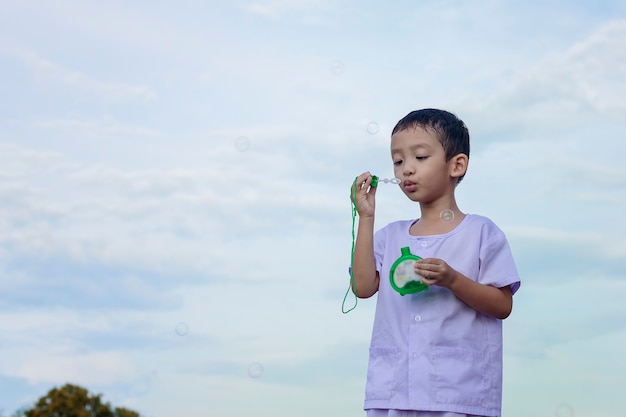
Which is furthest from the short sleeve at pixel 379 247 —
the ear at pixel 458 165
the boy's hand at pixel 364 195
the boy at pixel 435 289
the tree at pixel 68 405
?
the tree at pixel 68 405

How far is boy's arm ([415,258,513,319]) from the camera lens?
3.87 meters

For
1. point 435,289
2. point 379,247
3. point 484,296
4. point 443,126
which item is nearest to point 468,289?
point 484,296

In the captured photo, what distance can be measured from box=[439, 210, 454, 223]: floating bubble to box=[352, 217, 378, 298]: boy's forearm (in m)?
0.36

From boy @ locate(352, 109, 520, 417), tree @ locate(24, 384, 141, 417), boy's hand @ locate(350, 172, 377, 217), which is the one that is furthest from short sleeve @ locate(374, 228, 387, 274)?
tree @ locate(24, 384, 141, 417)

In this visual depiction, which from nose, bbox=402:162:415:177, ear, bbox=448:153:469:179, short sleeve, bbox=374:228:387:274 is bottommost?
short sleeve, bbox=374:228:387:274

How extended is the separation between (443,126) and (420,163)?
0.22 m

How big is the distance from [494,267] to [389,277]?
0.51 m

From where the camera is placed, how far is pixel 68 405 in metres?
19.8

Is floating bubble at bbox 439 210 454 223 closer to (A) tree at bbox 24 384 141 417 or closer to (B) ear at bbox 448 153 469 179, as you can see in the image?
(B) ear at bbox 448 153 469 179

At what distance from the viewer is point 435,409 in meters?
3.90

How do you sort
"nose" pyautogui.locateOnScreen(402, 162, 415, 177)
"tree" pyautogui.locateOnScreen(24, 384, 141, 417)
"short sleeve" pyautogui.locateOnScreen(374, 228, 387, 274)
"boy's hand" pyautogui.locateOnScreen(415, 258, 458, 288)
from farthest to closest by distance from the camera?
"tree" pyautogui.locateOnScreen(24, 384, 141, 417) < "short sleeve" pyautogui.locateOnScreen(374, 228, 387, 274) < "nose" pyautogui.locateOnScreen(402, 162, 415, 177) < "boy's hand" pyautogui.locateOnScreen(415, 258, 458, 288)

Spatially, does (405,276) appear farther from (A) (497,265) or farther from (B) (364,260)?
(A) (497,265)

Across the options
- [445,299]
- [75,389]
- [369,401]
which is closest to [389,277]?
[445,299]

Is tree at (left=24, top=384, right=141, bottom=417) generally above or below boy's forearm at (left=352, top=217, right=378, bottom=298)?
above
